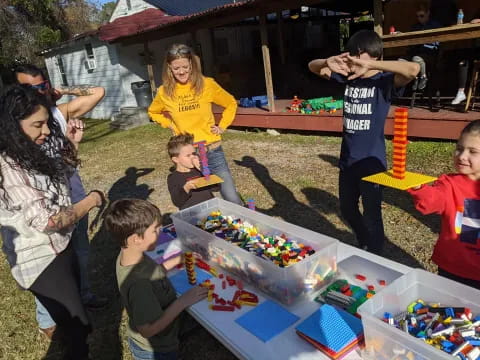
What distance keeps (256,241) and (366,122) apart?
122 cm

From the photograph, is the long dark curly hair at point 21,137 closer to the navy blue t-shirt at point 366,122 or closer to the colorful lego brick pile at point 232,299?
the colorful lego brick pile at point 232,299

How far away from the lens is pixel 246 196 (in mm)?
5371

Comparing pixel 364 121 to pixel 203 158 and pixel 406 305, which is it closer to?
pixel 203 158

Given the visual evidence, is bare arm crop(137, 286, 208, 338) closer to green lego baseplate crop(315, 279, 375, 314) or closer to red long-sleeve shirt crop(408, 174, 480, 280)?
green lego baseplate crop(315, 279, 375, 314)

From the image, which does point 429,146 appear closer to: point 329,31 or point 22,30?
point 329,31

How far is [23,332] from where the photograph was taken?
3189 mm

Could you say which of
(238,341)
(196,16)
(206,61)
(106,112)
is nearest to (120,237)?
(238,341)

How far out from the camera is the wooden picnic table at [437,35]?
5.58 metres

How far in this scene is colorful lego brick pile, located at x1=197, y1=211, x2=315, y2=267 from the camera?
1996 mm

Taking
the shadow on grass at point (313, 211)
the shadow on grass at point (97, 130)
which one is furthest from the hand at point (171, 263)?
the shadow on grass at point (97, 130)

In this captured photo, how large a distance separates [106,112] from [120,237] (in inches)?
588

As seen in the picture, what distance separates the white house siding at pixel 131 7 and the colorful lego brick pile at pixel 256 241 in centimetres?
1375

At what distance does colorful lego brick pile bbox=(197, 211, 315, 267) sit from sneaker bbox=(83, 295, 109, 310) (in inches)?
55.3

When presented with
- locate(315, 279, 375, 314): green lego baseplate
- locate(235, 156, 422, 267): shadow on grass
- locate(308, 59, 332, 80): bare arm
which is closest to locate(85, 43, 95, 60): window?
locate(235, 156, 422, 267): shadow on grass
